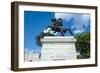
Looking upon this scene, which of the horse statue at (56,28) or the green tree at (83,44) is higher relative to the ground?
the horse statue at (56,28)

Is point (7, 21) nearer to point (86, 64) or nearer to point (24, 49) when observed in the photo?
point (24, 49)

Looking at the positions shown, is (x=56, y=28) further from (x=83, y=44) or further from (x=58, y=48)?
(x=83, y=44)

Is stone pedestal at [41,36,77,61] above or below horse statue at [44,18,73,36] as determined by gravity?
below

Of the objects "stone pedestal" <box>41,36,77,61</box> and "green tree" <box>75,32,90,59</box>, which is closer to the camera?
"stone pedestal" <box>41,36,77,61</box>

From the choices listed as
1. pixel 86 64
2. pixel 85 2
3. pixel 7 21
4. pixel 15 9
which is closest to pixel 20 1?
pixel 15 9
